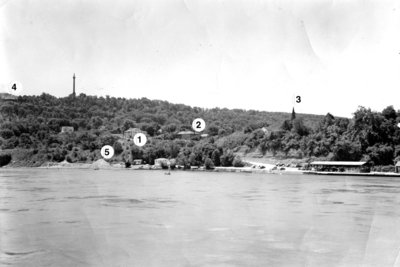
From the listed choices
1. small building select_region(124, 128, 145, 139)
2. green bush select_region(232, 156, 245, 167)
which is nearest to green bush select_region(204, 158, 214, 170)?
green bush select_region(232, 156, 245, 167)

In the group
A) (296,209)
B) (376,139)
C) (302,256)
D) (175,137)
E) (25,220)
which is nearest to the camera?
(302,256)

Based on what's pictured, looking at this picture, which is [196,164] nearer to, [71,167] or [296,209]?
[71,167]

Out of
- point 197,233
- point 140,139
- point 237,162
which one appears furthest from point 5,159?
point 197,233

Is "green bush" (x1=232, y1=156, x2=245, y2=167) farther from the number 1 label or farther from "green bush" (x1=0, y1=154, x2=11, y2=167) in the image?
"green bush" (x1=0, y1=154, x2=11, y2=167)

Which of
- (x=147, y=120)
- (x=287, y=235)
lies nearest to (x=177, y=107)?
(x=147, y=120)

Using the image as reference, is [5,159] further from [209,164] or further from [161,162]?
[209,164]

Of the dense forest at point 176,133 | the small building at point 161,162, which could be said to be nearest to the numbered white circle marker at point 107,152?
the dense forest at point 176,133
